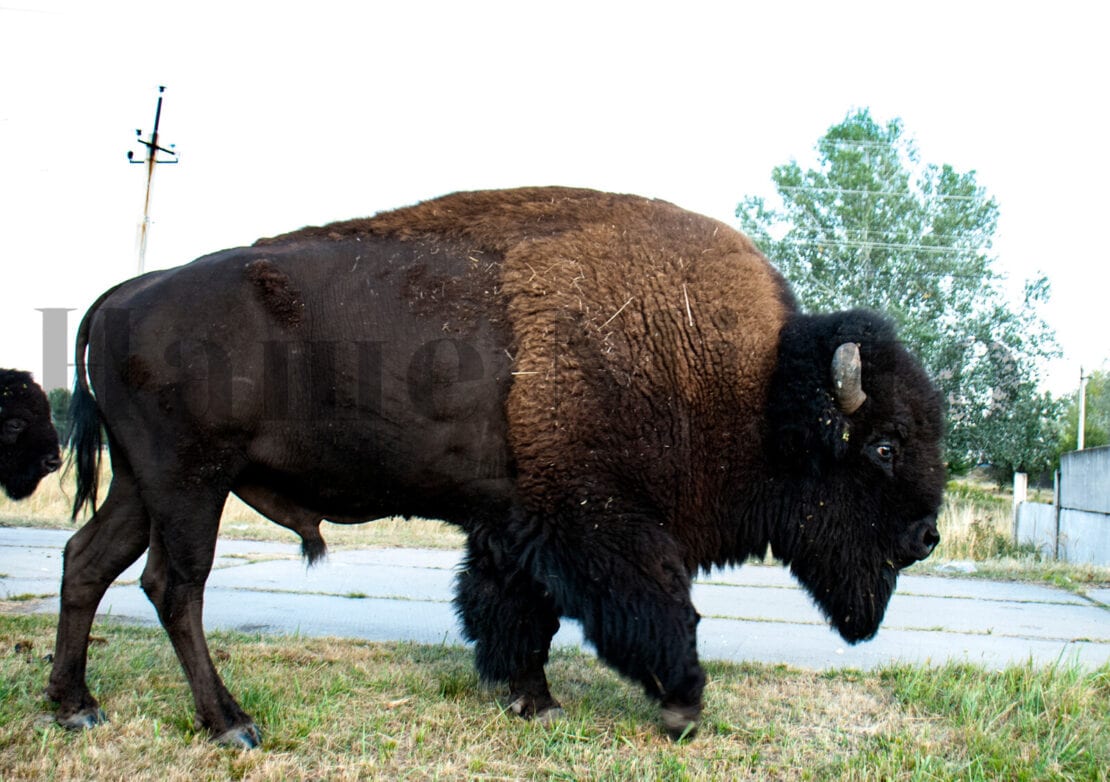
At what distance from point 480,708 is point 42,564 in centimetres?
590

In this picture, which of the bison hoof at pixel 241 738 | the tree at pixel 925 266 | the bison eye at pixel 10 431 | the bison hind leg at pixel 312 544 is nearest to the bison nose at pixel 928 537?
the bison hind leg at pixel 312 544

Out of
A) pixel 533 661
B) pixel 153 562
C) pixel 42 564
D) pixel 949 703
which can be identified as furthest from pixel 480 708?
pixel 42 564

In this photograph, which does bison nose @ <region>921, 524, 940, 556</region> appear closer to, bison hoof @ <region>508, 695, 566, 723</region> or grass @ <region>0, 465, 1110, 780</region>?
grass @ <region>0, 465, 1110, 780</region>

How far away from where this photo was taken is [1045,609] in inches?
267

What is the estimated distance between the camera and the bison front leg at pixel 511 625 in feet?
12.8

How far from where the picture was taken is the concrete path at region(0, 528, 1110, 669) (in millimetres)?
5254

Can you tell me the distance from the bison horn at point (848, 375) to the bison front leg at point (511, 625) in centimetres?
152

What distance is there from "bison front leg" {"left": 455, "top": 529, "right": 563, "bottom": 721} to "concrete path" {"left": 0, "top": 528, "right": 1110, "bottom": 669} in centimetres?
57

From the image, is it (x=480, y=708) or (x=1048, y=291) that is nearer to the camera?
(x=480, y=708)

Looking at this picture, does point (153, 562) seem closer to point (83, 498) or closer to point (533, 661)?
point (83, 498)

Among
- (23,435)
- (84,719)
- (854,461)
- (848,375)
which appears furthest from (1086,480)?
(23,435)

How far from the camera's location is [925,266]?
1030 inches

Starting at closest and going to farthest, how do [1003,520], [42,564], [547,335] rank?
[547,335]
[42,564]
[1003,520]

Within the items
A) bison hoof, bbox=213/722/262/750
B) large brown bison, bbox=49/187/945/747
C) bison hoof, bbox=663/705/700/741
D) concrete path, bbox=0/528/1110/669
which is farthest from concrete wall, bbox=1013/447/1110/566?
bison hoof, bbox=213/722/262/750
